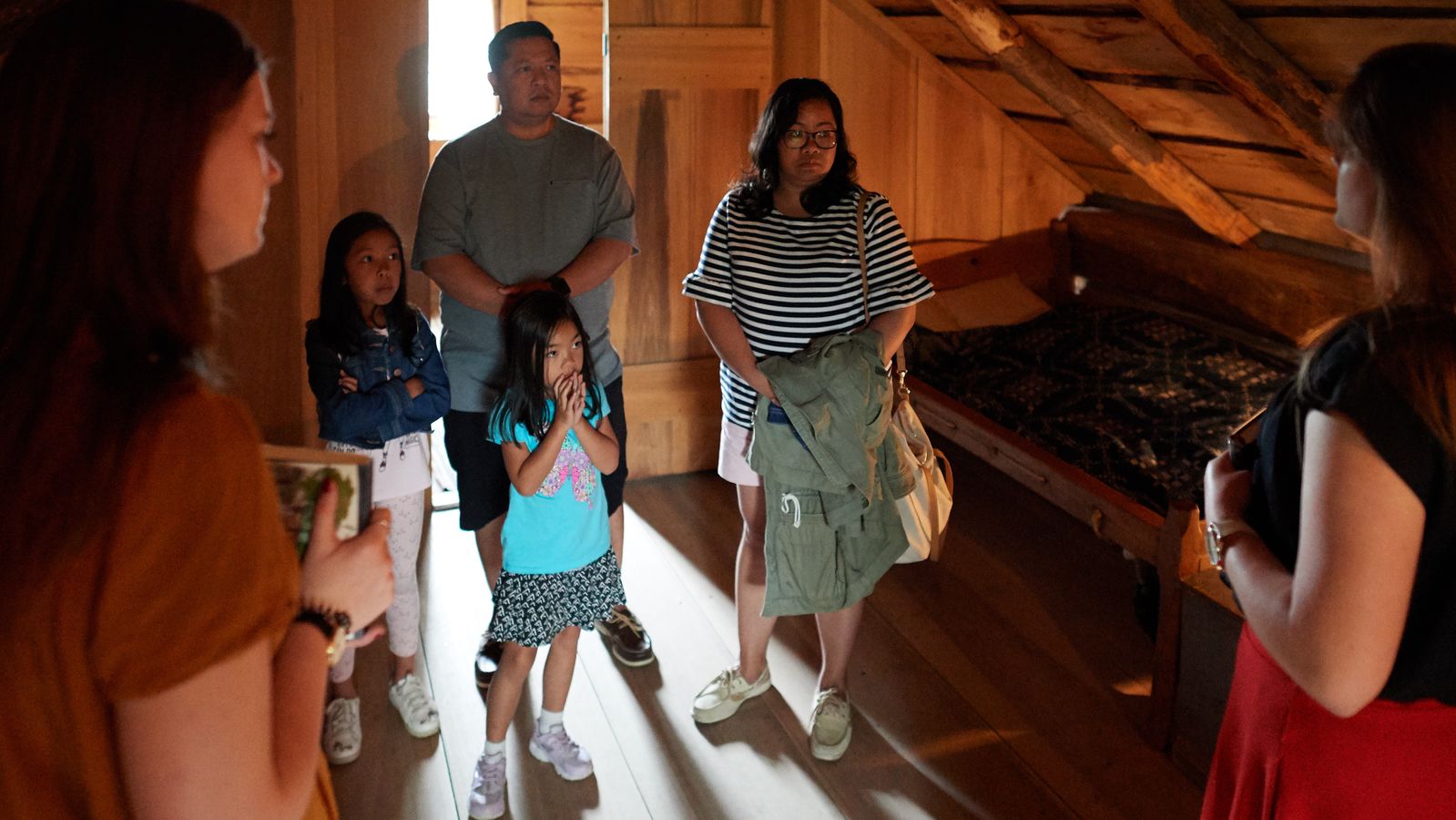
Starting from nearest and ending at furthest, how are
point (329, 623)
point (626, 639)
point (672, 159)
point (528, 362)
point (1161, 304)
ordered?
point (329, 623), point (528, 362), point (626, 639), point (672, 159), point (1161, 304)

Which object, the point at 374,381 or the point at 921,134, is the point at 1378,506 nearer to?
the point at 374,381

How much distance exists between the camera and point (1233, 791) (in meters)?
1.44

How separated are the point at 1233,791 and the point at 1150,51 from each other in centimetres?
238

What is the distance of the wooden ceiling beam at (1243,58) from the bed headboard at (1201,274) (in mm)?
799

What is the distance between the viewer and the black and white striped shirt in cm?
259

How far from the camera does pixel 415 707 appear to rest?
9.25 feet

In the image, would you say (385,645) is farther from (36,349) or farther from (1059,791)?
(36,349)

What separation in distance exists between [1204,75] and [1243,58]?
1.19ft

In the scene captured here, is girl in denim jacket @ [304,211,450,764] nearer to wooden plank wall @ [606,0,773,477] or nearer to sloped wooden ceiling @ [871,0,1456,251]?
wooden plank wall @ [606,0,773,477]

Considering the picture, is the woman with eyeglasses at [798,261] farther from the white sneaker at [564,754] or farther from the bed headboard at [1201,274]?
the bed headboard at [1201,274]

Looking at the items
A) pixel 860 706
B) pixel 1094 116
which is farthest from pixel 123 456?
pixel 1094 116

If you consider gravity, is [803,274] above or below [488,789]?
above

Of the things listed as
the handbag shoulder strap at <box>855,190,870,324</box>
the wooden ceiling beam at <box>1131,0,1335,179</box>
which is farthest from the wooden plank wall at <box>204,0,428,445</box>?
the wooden ceiling beam at <box>1131,0,1335,179</box>

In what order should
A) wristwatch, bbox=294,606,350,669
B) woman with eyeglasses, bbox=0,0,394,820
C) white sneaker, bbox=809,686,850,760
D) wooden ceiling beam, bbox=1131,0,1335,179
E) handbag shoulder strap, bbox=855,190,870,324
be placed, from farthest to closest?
wooden ceiling beam, bbox=1131,0,1335,179 → white sneaker, bbox=809,686,850,760 → handbag shoulder strap, bbox=855,190,870,324 → wristwatch, bbox=294,606,350,669 → woman with eyeglasses, bbox=0,0,394,820
